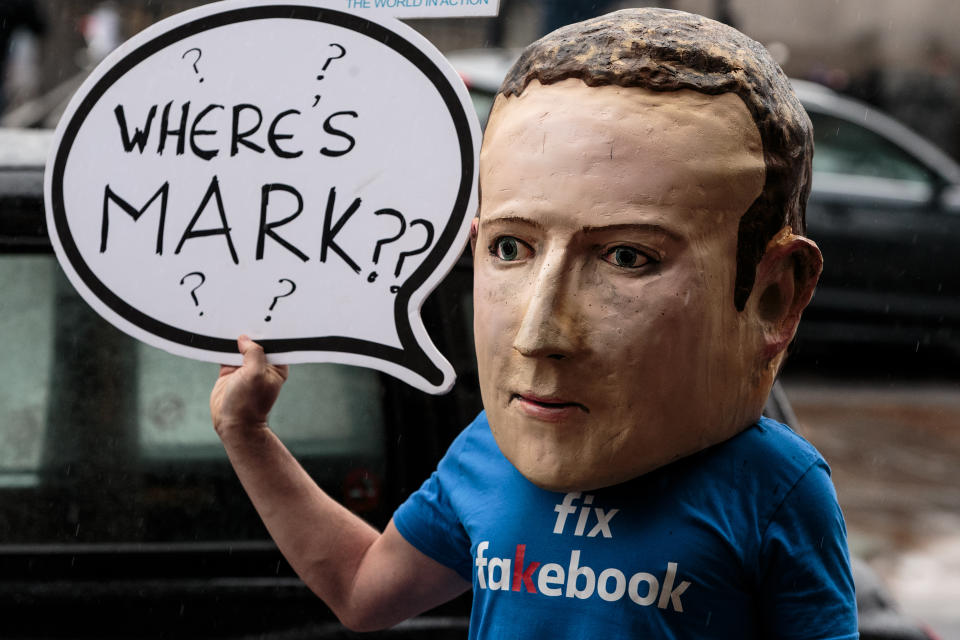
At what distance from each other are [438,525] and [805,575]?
0.50 m

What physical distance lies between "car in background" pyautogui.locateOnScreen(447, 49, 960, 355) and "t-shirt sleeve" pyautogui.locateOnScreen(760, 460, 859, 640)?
268 inches

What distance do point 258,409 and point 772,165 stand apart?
77cm

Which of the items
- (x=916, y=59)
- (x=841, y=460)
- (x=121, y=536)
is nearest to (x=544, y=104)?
(x=121, y=536)

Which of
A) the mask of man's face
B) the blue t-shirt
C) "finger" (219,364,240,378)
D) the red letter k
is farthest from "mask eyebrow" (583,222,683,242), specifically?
"finger" (219,364,240,378)

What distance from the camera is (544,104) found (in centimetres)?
147

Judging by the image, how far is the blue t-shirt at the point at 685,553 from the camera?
1431mm

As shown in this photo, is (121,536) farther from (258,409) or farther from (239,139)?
(239,139)

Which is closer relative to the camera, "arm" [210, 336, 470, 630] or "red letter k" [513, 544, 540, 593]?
"red letter k" [513, 544, 540, 593]

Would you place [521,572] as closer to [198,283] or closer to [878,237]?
[198,283]

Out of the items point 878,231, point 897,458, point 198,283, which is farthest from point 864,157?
point 198,283

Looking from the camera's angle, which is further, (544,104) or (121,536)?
(121,536)

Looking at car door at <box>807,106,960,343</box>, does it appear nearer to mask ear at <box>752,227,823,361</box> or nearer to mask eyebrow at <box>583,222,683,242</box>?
mask ear at <box>752,227,823,361</box>

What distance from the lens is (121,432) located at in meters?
2.29

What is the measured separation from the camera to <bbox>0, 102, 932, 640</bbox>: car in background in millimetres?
2189
